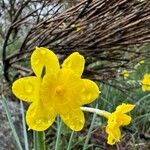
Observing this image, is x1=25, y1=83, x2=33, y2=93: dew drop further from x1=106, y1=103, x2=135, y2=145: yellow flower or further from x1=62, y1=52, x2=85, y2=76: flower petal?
x1=106, y1=103, x2=135, y2=145: yellow flower

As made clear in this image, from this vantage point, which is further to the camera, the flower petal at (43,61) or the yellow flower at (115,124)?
the yellow flower at (115,124)

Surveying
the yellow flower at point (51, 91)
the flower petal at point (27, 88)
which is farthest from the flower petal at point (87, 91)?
the flower petal at point (27, 88)

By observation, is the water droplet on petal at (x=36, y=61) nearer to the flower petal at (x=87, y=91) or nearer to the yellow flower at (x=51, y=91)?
the yellow flower at (x=51, y=91)

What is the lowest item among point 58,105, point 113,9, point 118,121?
point 118,121

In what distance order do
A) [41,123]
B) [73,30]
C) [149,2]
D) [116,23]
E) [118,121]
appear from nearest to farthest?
1. [41,123]
2. [118,121]
3. [149,2]
4. [116,23]
5. [73,30]

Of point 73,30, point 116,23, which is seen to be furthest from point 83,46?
point 116,23

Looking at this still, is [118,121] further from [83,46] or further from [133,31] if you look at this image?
[83,46]

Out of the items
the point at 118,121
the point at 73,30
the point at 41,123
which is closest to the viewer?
the point at 41,123

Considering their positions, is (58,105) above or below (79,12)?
below
